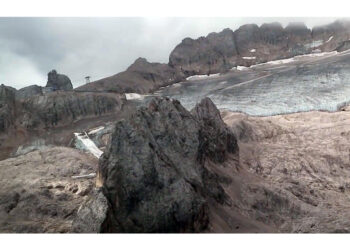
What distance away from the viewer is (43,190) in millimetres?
27969

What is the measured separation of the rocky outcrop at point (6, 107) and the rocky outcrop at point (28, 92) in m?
7.17

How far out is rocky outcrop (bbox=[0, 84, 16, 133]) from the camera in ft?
171

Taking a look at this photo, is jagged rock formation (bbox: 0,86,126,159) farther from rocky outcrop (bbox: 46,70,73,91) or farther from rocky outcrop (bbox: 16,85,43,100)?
rocky outcrop (bbox: 46,70,73,91)

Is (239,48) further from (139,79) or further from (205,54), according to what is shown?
(139,79)

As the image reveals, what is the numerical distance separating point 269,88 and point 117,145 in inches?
1840

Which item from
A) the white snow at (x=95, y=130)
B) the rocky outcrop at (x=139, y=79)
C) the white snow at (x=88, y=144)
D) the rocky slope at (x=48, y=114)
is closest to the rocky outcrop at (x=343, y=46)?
the rocky outcrop at (x=139, y=79)

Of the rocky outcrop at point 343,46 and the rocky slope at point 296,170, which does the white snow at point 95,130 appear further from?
the rocky outcrop at point 343,46

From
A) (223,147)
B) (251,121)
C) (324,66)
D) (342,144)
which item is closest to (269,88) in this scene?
(324,66)

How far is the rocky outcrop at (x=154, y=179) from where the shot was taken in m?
19.3

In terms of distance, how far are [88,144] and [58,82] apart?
30.5 meters

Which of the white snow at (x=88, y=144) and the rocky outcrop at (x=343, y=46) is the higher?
the rocky outcrop at (x=343, y=46)

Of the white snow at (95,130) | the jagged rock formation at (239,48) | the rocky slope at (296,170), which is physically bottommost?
the rocky slope at (296,170)

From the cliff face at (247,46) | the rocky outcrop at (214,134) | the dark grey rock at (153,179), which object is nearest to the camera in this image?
the dark grey rock at (153,179)

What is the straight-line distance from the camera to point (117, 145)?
21.0 m
